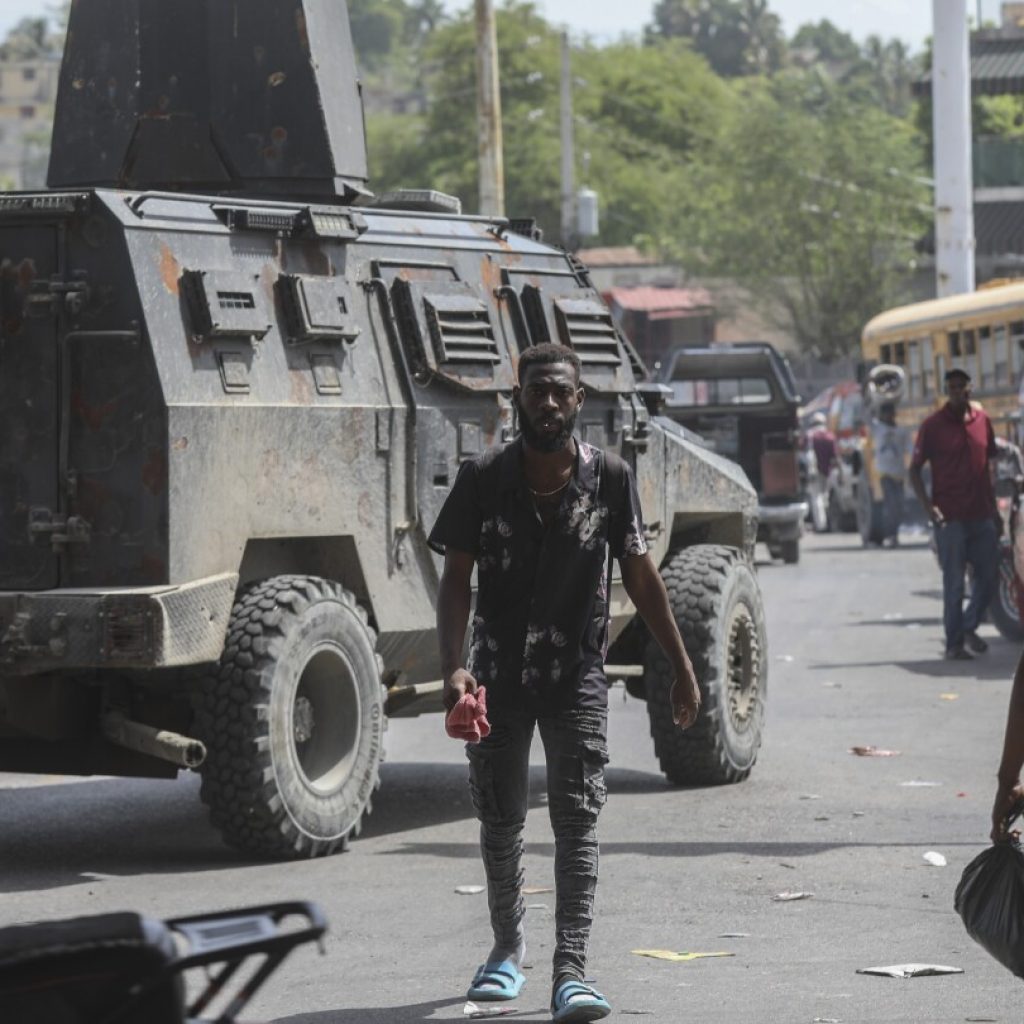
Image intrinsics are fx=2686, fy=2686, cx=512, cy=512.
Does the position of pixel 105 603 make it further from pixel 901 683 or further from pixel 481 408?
pixel 901 683

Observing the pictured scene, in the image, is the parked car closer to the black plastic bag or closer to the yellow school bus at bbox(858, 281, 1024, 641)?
the yellow school bus at bbox(858, 281, 1024, 641)

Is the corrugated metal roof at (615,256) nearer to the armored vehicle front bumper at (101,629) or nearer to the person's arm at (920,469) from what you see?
the person's arm at (920,469)

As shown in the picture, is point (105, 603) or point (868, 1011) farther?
point (105, 603)

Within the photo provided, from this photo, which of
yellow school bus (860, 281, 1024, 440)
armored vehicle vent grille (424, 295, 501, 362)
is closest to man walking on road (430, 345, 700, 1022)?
armored vehicle vent grille (424, 295, 501, 362)

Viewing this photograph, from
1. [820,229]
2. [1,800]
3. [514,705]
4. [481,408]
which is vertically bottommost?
[1,800]

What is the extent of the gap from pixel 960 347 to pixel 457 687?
24.4 m

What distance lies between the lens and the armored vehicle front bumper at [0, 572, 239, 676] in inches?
366

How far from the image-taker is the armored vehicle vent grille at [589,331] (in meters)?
11.9

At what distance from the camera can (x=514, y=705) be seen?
7.11 m

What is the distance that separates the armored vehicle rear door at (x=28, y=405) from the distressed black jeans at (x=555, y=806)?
299cm

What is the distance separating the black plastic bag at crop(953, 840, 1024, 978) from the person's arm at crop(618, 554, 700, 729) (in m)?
1.30

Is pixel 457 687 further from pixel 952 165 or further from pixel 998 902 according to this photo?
pixel 952 165

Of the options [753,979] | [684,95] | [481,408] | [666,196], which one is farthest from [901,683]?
[684,95]

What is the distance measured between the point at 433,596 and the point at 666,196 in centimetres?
8110
